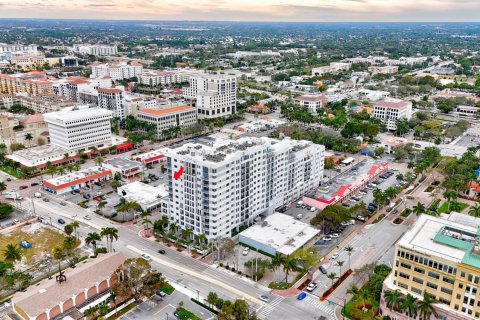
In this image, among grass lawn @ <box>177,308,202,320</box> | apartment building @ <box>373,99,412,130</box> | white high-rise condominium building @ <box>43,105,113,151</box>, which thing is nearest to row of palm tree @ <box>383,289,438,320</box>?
grass lawn @ <box>177,308,202,320</box>

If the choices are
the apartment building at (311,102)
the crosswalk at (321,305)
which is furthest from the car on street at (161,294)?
the apartment building at (311,102)

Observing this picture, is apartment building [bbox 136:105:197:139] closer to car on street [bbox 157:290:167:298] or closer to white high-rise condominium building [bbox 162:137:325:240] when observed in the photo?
white high-rise condominium building [bbox 162:137:325:240]

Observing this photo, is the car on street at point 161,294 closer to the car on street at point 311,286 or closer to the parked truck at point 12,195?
the car on street at point 311,286

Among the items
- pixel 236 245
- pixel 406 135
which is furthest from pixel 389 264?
pixel 406 135

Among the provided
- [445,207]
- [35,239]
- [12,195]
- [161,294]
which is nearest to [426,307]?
[161,294]

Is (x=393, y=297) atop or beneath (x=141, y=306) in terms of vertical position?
atop

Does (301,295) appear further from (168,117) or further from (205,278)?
(168,117)

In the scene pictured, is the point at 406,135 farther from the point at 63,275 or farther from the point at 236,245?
the point at 63,275
